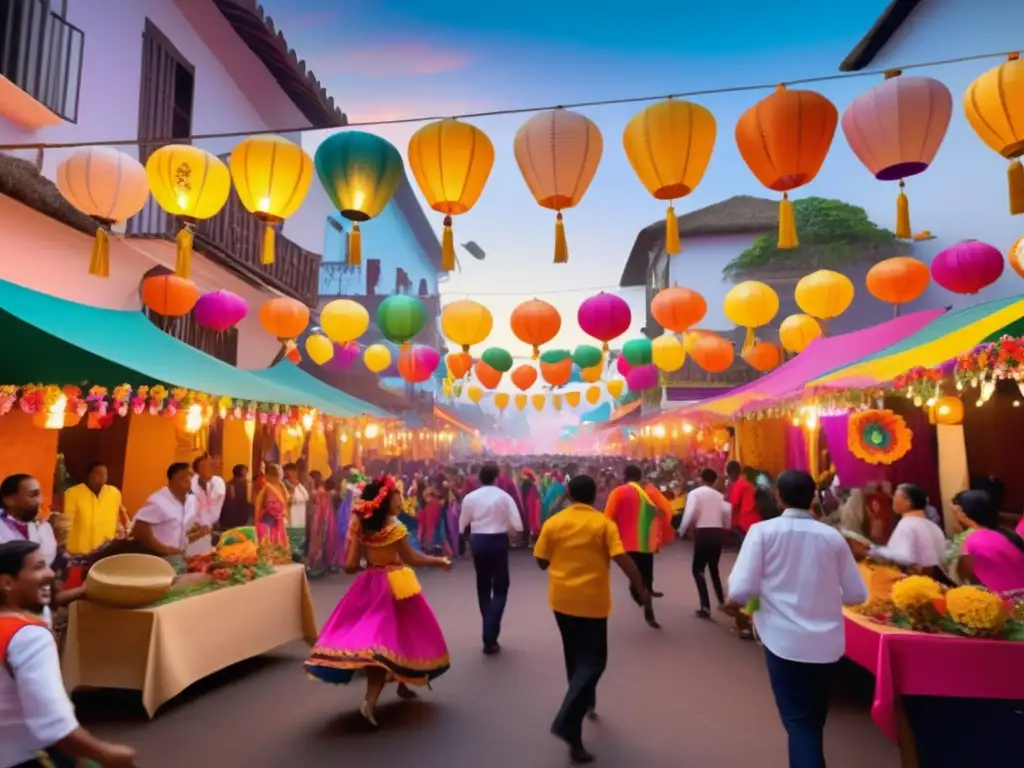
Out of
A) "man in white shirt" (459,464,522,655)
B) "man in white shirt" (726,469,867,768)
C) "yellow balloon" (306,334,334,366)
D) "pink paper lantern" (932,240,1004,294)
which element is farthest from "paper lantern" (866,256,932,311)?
"yellow balloon" (306,334,334,366)

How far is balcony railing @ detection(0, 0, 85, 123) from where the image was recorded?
7.52 m

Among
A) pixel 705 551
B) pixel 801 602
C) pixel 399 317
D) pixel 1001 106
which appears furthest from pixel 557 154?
pixel 399 317

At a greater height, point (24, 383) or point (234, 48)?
point (234, 48)

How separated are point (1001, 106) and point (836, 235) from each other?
20179mm

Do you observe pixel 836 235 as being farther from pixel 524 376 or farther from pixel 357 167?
pixel 357 167

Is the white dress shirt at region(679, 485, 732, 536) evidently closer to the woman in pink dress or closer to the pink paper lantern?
the pink paper lantern

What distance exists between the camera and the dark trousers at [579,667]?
427cm

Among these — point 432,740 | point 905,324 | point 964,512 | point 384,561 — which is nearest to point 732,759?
point 432,740

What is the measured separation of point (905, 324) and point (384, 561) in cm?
906

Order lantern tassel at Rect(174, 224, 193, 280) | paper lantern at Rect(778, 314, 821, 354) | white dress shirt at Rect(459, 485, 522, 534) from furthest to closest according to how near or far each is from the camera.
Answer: paper lantern at Rect(778, 314, 821, 354) → white dress shirt at Rect(459, 485, 522, 534) → lantern tassel at Rect(174, 224, 193, 280)

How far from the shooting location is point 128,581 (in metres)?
4.89

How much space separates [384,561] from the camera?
5301 mm

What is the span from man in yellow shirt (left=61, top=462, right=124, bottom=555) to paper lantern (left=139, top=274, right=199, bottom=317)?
7.71ft

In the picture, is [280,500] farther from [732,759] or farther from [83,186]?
[732,759]
